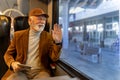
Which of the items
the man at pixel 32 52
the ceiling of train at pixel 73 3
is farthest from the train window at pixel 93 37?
the man at pixel 32 52

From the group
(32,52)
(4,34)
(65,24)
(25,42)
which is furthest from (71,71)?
(4,34)

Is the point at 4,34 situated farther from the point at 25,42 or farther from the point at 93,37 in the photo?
the point at 93,37

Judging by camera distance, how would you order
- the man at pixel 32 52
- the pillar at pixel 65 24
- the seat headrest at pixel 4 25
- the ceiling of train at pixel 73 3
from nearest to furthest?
the ceiling of train at pixel 73 3
the man at pixel 32 52
the seat headrest at pixel 4 25
the pillar at pixel 65 24

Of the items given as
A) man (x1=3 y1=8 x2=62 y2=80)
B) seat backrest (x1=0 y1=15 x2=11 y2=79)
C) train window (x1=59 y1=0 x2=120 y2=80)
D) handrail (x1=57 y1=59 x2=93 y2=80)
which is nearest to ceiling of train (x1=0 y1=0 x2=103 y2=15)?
train window (x1=59 y1=0 x2=120 y2=80)

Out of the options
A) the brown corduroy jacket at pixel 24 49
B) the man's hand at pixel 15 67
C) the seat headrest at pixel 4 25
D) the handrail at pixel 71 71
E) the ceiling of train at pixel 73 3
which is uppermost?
the ceiling of train at pixel 73 3

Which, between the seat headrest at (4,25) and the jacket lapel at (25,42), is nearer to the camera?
the jacket lapel at (25,42)

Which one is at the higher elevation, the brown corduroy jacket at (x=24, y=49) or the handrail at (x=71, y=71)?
the brown corduroy jacket at (x=24, y=49)

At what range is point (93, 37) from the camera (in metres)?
1.99

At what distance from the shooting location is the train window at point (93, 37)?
5.07 feet

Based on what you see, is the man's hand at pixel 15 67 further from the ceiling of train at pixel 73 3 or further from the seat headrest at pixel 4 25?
the ceiling of train at pixel 73 3

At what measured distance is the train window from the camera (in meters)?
1.54

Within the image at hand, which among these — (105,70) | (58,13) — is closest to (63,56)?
(58,13)

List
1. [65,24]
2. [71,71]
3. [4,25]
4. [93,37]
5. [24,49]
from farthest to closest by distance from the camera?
[65,24] → [4,25] → [71,71] → [24,49] → [93,37]

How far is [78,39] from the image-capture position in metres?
2.48
